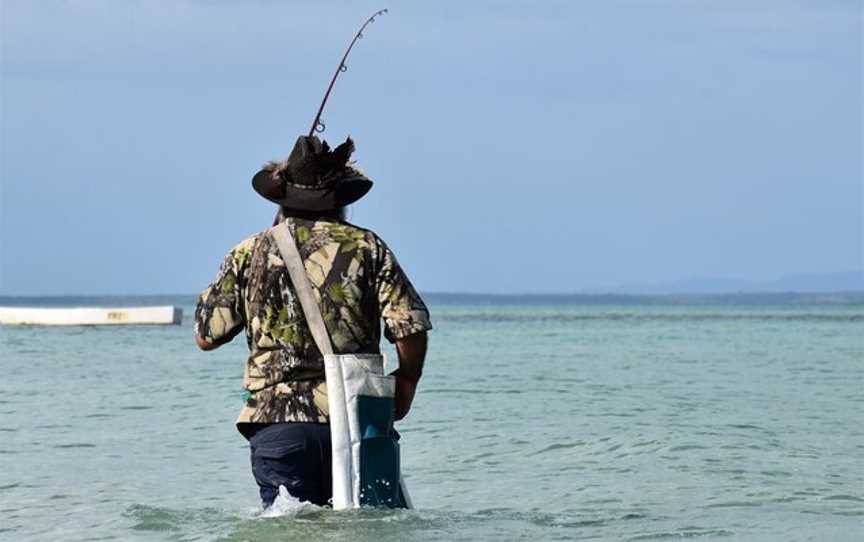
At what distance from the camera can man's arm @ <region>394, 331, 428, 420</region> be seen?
21.5 ft

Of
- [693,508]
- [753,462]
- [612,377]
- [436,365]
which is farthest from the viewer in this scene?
[436,365]

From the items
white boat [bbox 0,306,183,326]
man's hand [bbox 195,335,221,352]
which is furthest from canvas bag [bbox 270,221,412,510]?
white boat [bbox 0,306,183,326]

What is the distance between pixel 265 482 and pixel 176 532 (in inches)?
79.5

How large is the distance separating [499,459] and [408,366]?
676 centimetres

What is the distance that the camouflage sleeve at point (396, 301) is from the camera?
6516mm

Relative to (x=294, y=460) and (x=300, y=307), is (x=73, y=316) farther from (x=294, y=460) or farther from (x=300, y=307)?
(x=300, y=307)

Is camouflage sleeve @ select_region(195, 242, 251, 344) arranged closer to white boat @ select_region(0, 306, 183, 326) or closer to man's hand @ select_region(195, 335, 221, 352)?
man's hand @ select_region(195, 335, 221, 352)

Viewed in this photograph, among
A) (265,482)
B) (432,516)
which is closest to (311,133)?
(265,482)

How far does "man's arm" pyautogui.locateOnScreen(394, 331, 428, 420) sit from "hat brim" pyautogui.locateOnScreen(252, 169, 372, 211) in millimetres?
607

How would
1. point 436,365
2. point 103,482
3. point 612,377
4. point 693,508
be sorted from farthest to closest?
point 436,365 < point 612,377 < point 103,482 < point 693,508

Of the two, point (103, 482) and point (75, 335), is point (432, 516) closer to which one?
point (103, 482)

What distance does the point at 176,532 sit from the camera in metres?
8.61

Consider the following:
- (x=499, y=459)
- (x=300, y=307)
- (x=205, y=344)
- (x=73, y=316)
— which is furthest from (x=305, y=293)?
(x=73, y=316)

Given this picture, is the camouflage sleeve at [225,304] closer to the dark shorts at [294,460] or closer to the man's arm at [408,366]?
the dark shorts at [294,460]
